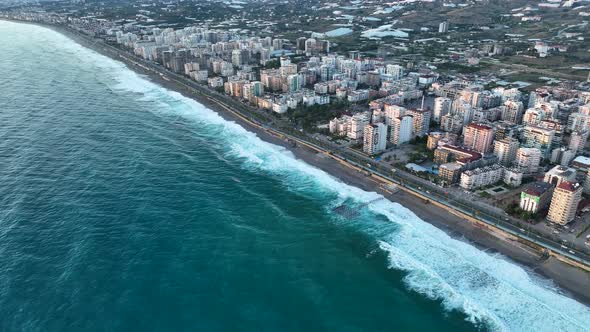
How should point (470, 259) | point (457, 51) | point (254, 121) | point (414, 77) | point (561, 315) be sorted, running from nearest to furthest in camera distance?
point (561, 315) < point (470, 259) < point (254, 121) < point (414, 77) < point (457, 51)

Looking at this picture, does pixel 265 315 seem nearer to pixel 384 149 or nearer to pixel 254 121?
pixel 384 149

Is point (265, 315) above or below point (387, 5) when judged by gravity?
below

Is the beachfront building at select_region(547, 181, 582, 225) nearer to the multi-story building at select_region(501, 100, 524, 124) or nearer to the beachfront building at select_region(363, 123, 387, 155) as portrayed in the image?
the beachfront building at select_region(363, 123, 387, 155)

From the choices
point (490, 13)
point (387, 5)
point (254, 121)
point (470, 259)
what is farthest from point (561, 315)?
point (387, 5)

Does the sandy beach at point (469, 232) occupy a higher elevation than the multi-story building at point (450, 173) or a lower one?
lower

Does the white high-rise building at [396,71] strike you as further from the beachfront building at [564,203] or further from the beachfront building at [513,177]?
the beachfront building at [564,203]

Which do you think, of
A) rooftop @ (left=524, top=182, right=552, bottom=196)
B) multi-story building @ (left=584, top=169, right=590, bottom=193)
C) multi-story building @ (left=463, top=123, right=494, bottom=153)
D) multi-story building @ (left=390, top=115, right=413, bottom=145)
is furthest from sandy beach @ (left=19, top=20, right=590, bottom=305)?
multi-story building @ (left=463, top=123, right=494, bottom=153)

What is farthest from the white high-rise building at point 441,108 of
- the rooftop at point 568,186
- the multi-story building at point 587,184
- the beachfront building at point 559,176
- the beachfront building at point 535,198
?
the rooftop at point 568,186
